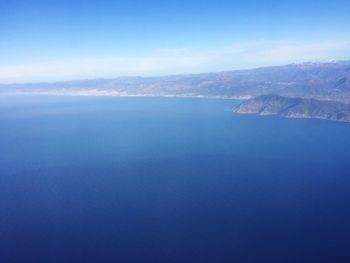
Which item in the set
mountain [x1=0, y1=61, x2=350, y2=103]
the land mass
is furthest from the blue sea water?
mountain [x1=0, y1=61, x2=350, y2=103]

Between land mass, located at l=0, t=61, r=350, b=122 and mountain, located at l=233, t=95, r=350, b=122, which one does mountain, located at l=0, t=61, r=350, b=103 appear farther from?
mountain, located at l=233, t=95, r=350, b=122

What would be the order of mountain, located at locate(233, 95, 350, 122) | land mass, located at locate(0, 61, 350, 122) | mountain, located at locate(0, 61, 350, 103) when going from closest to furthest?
mountain, located at locate(233, 95, 350, 122) → land mass, located at locate(0, 61, 350, 122) → mountain, located at locate(0, 61, 350, 103)

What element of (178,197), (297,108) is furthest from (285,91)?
(178,197)

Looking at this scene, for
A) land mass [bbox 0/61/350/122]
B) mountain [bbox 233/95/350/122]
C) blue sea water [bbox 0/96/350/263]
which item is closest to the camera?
blue sea water [bbox 0/96/350/263]

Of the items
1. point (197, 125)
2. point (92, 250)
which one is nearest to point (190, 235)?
point (92, 250)

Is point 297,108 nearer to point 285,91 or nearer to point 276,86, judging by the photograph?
point 285,91

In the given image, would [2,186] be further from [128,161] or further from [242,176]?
[242,176]
